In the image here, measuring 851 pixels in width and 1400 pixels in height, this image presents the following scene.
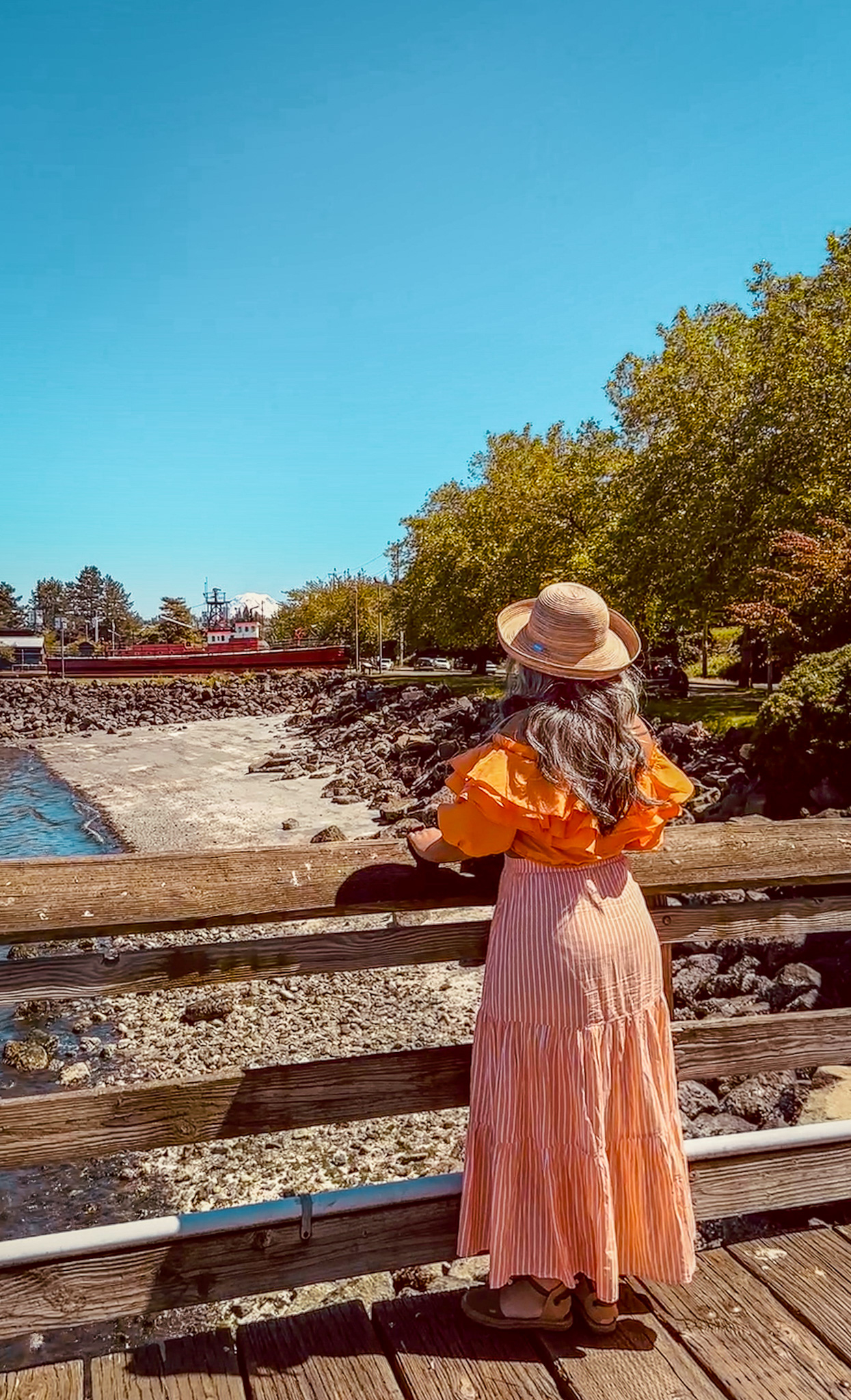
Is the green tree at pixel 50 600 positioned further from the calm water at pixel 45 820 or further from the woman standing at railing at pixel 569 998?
the woman standing at railing at pixel 569 998

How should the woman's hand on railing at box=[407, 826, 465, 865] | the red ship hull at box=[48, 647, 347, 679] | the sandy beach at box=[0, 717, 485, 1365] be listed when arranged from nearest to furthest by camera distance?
the woman's hand on railing at box=[407, 826, 465, 865]
the sandy beach at box=[0, 717, 485, 1365]
the red ship hull at box=[48, 647, 347, 679]

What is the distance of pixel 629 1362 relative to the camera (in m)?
2.46

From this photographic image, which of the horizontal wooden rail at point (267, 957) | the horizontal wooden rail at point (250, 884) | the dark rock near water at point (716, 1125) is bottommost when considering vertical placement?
the dark rock near water at point (716, 1125)

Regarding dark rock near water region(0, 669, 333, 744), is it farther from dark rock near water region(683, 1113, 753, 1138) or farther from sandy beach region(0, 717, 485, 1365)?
dark rock near water region(683, 1113, 753, 1138)

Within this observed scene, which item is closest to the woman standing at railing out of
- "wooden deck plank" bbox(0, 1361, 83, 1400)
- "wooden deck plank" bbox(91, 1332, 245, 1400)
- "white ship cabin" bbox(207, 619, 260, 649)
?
"wooden deck plank" bbox(91, 1332, 245, 1400)

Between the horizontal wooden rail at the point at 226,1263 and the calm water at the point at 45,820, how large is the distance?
13.4 meters

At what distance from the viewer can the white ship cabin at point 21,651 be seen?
82.7m

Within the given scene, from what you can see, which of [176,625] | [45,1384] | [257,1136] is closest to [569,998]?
[45,1384]

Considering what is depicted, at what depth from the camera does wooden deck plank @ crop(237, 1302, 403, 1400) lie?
234 cm

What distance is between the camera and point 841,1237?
3.03 meters

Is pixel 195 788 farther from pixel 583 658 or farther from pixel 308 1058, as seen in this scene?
pixel 583 658

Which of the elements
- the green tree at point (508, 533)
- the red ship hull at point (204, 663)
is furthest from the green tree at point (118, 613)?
the green tree at point (508, 533)

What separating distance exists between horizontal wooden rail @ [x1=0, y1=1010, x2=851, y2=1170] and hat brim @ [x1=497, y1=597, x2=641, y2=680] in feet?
3.40

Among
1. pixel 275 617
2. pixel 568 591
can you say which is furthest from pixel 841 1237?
pixel 275 617
